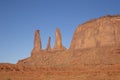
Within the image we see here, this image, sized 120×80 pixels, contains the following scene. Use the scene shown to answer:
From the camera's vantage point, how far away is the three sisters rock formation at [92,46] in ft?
218

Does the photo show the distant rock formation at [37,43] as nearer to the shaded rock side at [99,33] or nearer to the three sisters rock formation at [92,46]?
the three sisters rock formation at [92,46]

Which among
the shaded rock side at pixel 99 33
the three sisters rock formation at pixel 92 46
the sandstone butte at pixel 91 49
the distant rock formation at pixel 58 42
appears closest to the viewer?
the sandstone butte at pixel 91 49

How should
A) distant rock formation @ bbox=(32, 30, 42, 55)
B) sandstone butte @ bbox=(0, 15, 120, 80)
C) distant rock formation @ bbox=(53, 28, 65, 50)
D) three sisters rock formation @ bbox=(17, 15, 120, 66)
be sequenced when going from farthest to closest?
distant rock formation @ bbox=(53, 28, 65, 50), distant rock formation @ bbox=(32, 30, 42, 55), three sisters rock formation @ bbox=(17, 15, 120, 66), sandstone butte @ bbox=(0, 15, 120, 80)

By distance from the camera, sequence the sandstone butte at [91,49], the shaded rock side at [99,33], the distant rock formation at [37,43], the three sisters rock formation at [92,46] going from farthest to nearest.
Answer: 1. the distant rock formation at [37,43]
2. the shaded rock side at [99,33]
3. the three sisters rock formation at [92,46]
4. the sandstone butte at [91,49]

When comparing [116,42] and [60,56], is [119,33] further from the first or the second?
[60,56]

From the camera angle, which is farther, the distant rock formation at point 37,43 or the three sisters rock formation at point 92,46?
the distant rock formation at point 37,43

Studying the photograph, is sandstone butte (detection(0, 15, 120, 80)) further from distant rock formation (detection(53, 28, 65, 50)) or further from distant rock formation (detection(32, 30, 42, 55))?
distant rock formation (detection(32, 30, 42, 55))

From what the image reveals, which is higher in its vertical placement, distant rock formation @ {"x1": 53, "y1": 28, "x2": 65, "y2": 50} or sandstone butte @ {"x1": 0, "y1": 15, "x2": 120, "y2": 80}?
distant rock formation @ {"x1": 53, "y1": 28, "x2": 65, "y2": 50}

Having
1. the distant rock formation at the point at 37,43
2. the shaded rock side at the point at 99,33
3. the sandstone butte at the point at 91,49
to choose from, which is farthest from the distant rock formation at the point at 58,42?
the shaded rock side at the point at 99,33

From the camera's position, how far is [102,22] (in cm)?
8700

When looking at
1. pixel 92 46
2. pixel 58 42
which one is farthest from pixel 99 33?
pixel 58 42

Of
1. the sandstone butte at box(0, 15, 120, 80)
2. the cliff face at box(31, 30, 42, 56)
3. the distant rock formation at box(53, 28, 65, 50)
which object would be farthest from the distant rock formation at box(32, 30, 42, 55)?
the sandstone butte at box(0, 15, 120, 80)

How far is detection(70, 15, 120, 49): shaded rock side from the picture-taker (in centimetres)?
8144

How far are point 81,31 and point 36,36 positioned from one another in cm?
3429
